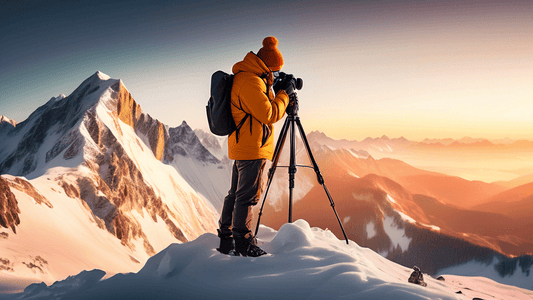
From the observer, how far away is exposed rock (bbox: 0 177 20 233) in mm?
20789

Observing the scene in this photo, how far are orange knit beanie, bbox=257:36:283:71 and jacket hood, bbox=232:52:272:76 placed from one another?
14cm

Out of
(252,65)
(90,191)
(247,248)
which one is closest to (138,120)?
(90,191)

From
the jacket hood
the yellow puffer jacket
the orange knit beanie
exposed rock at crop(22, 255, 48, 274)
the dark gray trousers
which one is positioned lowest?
exposed rock at crop(22, 255, 48, 274)

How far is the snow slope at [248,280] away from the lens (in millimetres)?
2418

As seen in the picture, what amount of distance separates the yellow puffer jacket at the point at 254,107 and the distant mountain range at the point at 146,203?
4.37 meters

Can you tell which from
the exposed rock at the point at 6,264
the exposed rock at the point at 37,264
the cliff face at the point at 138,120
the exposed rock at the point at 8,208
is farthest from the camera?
the cliff face at the point at 138,120

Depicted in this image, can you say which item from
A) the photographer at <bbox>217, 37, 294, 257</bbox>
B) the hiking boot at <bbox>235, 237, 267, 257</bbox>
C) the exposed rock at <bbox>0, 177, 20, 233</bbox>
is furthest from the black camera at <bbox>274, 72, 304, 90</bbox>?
the exposed rock at <bbox>0, 177, 20, 233</bbox>

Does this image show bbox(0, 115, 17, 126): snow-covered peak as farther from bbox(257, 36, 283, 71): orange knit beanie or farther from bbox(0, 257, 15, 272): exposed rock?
bbox(257, 36, 283, 71): orange knit beanie

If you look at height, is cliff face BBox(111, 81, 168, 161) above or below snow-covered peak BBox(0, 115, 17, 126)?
A: below

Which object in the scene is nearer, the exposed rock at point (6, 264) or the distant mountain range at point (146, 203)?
the exposed rock at point (6, 264)

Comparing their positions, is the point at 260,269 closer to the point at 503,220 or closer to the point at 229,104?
the point at 229,104

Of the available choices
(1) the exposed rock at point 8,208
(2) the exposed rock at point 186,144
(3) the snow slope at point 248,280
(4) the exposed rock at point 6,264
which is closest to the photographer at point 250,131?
(3) the snow slope at point 248,280

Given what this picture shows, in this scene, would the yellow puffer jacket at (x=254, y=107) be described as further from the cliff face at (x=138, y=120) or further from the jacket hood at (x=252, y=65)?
the cliff face at (x=138, y=120)

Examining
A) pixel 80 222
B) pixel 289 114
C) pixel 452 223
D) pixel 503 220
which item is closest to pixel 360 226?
pixel 452 223
